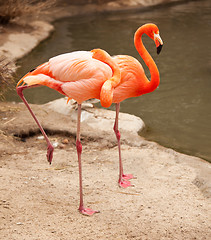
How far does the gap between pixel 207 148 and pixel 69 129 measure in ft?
5.86

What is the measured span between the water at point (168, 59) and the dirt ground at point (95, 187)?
731 mm

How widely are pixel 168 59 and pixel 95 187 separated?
5263 millimetres

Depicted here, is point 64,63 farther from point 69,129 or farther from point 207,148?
point 207,148

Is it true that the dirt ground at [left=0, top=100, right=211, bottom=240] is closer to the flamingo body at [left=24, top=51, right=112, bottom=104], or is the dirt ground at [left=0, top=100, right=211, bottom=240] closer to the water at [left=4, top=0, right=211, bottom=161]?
the water at [left=4, top=0, right=211, bottom=161]

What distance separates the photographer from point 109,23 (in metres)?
12.1

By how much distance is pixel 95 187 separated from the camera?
12.3 ft

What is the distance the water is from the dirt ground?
0.73 m

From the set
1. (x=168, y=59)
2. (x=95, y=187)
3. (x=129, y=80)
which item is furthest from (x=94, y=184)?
(x=168, y=59)

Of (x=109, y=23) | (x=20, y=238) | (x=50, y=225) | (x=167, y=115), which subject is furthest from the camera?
(x=109, y=23)

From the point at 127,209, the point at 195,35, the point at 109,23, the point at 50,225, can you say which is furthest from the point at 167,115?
the point at 109,23

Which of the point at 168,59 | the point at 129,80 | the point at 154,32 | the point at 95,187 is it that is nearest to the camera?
the point at 154,32

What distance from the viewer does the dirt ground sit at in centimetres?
292

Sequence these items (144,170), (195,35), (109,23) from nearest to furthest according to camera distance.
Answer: (144,170), (195,35), (109,23)

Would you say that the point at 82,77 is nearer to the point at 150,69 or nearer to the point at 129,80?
the point at 129,80
